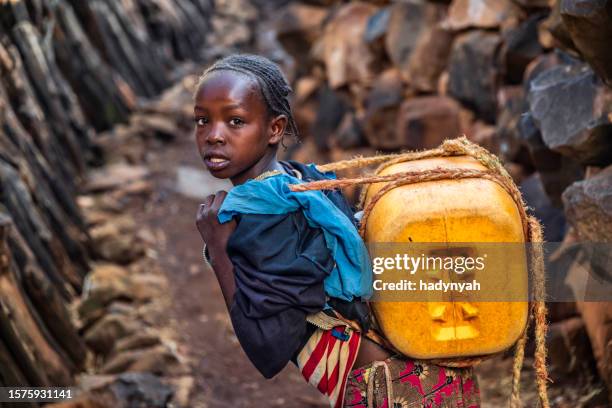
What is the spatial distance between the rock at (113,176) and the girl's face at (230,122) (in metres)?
7.24

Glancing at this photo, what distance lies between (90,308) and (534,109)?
3.91m

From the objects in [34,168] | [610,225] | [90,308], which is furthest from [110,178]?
[610,225]

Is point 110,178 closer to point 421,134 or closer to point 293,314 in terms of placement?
point 421,134

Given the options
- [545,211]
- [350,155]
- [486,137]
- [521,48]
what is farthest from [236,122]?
[350,155]

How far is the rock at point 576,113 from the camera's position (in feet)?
11.6

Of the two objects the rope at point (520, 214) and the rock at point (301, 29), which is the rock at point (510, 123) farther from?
the rock at point (301, 29)

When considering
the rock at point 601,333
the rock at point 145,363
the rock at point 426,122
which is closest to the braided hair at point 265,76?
the rock at point 601,333

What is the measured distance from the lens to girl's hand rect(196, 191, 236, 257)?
87.1 inches

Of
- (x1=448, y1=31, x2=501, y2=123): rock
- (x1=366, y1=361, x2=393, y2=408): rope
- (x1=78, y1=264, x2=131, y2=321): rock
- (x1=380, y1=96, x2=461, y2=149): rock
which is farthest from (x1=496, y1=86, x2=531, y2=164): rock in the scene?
(x1=78, y1=264, x2=131, y2=321): rock

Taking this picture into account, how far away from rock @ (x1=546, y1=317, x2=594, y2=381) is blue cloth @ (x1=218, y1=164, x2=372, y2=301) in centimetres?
208

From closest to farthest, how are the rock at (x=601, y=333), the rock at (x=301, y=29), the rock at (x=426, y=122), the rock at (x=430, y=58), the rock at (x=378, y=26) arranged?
the rock at (x=601, y=333) → the rock at (x=426, y=122) → the rock at (x=430, y=58) → the rock at (x=378, y=26) → the rock at (x=301, y=29)

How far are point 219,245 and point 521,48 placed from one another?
156 inches

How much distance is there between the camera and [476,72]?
21.0 ft

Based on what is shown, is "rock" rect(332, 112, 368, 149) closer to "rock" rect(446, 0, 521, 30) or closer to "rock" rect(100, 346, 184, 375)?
"rock" rect(446, 0, 521, 30)
